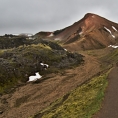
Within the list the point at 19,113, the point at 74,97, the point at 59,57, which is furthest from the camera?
the point at 59,57

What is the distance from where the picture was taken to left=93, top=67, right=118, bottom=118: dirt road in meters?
23.8

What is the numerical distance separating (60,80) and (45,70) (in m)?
11.0

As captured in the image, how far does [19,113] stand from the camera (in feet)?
127

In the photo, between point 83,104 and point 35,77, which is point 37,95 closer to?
point 35,77

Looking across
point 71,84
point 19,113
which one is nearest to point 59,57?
point 71,84

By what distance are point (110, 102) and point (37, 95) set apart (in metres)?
24.1

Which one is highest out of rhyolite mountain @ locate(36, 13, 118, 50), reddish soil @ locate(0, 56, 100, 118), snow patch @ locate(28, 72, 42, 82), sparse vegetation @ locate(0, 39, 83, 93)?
rhyolite mountain @ locate(36, 13, 118, 50)

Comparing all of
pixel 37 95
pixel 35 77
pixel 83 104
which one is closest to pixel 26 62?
pixel 35 77

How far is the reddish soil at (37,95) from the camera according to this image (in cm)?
3991

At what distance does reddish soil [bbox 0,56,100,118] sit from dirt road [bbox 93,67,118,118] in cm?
1217

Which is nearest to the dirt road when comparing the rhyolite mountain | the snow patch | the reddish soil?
the reddish soil

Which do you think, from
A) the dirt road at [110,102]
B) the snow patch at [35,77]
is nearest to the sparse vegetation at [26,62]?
the snow patch at [35,77]

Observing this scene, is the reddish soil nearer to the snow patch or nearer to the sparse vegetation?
the snow patch

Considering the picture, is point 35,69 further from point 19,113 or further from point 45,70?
point 19,113
